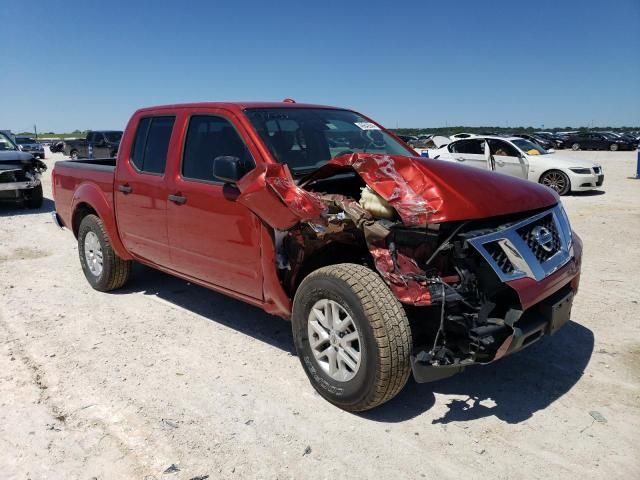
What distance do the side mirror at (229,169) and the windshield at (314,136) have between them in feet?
1.07

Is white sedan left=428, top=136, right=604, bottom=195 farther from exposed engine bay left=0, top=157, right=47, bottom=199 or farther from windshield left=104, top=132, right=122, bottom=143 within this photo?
windshield left=104, top=132, right=122, bottom=143

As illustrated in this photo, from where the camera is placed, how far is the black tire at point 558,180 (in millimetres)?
13781

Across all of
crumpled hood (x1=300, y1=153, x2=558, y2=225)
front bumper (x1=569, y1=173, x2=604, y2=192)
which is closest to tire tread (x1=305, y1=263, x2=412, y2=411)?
crumpled hood (x1=300, y1=153, x2=558, y2=225)

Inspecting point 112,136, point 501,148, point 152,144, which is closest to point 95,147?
point 112,136

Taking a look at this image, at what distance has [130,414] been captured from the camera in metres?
3.29

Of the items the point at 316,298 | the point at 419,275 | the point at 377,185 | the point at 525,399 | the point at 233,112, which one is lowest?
the point at 525,399

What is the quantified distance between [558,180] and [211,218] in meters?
12.3

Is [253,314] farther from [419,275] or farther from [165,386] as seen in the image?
[419,275]

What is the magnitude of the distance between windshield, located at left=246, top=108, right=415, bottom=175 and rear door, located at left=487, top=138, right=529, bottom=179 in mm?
10359

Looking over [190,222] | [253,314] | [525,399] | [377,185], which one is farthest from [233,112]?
[525,399]

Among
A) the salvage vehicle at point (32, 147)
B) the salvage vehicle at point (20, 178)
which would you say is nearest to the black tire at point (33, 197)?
the salvage vehicle at point (20, 178)

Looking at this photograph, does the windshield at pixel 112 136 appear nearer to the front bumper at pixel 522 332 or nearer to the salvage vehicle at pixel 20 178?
the salvage vehicle at pixel 20 178

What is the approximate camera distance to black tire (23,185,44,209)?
11664mm

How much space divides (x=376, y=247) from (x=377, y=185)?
0.37 meters
